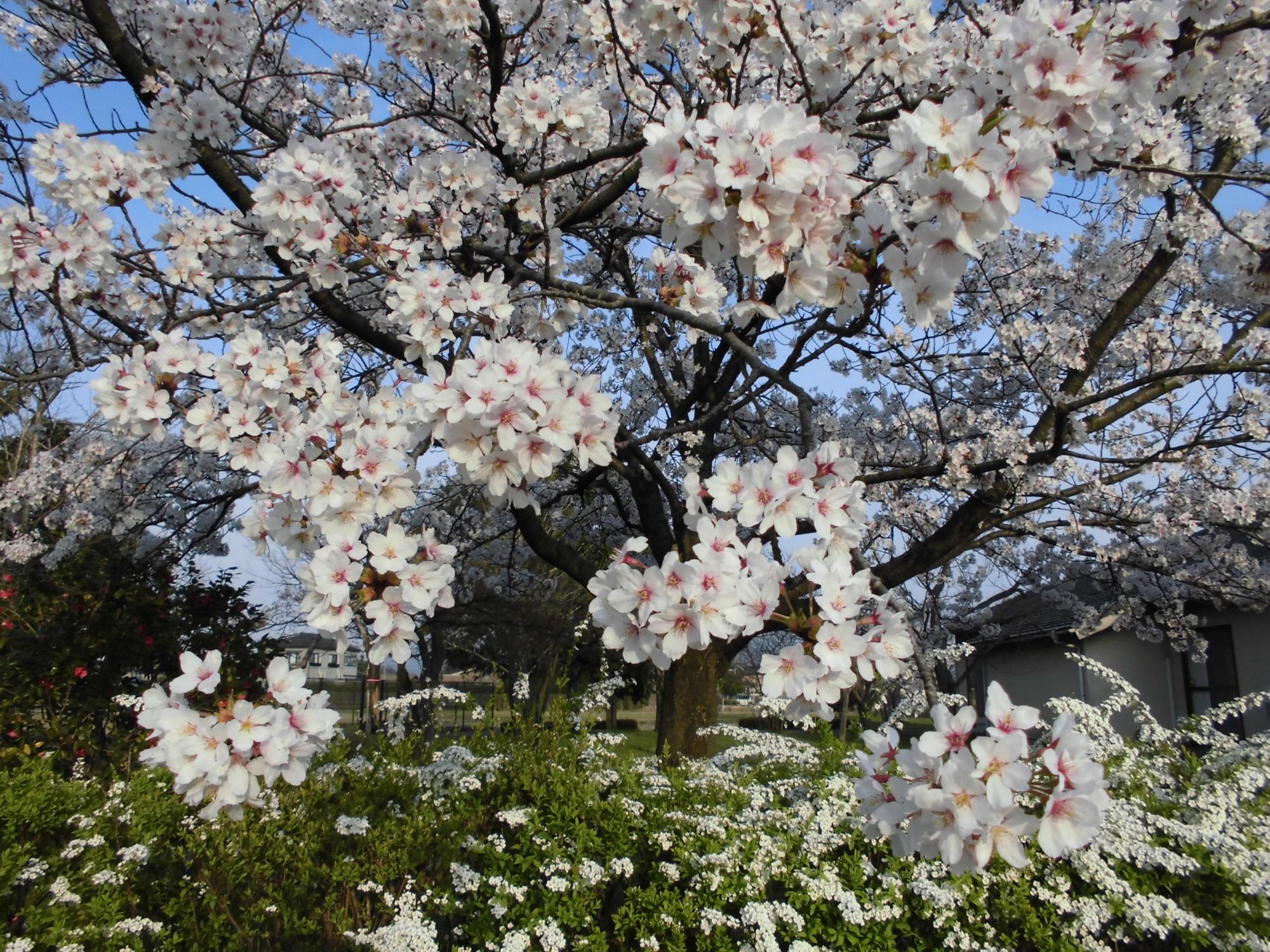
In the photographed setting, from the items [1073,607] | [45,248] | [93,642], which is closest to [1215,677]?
[1073,607]

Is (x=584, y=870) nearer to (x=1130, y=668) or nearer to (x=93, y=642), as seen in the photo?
(x=93, y=642)

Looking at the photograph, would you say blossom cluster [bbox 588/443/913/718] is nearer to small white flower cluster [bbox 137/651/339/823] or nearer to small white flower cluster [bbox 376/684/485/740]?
small white flower cluster [bbox 137/651/339/823]

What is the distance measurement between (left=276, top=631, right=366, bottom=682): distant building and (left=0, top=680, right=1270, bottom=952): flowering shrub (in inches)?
28.1

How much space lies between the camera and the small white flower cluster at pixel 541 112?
3342 mm

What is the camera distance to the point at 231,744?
61.3 inches

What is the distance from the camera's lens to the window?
32.2ft

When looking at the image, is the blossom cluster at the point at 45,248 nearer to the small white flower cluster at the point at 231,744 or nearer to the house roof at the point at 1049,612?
the small white flower cluster at the point at 231,744

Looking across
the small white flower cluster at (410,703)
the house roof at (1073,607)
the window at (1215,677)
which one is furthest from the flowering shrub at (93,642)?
the window at (1215,677)

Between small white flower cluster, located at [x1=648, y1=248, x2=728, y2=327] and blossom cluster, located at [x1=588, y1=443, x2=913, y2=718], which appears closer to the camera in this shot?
blossom cluster, located at [x1=588, y1=443, x2=913, y2=718]

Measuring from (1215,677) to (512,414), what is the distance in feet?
40.3

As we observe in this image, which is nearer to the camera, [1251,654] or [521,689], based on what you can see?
[521,689]

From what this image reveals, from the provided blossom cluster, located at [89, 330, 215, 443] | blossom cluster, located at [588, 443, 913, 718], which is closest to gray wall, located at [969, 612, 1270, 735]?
blossom cluster, located at [588, 443, 913, 718]

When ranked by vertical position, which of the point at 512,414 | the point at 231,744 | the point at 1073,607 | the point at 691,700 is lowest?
the point at 231,744

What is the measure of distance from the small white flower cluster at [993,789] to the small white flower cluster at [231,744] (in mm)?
1210
